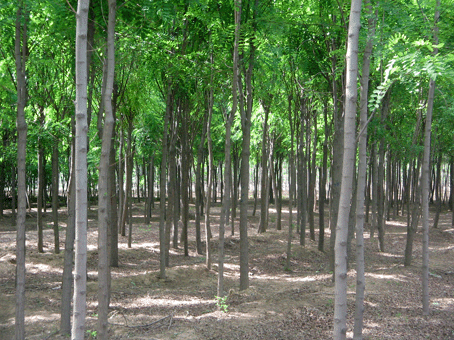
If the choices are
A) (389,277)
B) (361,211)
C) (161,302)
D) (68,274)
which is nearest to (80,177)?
(68,274)

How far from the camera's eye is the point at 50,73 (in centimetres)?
1229

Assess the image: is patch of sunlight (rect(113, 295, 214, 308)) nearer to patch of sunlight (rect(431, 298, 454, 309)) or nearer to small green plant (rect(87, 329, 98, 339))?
small green plant (rect(87, 329, 98, 339))

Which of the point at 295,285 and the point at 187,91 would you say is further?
the point at 187,91

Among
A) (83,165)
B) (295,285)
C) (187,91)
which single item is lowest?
(295,285)

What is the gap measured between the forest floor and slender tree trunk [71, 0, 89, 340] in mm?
3266

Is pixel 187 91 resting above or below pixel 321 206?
above

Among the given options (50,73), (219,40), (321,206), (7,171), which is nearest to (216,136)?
(321,206)

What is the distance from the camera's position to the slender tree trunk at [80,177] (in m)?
3.78

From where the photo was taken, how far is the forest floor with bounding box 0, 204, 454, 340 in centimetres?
726

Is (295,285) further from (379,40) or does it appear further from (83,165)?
(83,165)

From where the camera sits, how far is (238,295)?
9.52 metres

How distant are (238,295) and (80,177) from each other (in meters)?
6.68

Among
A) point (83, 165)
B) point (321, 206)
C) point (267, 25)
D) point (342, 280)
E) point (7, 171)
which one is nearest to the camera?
point (83, 165)

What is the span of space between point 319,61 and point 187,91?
418 cm
